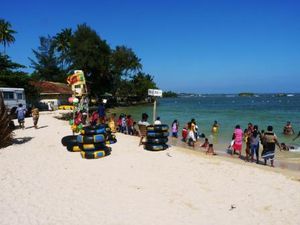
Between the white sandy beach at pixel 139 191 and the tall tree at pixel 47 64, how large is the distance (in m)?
62.9

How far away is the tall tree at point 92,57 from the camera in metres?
51.2

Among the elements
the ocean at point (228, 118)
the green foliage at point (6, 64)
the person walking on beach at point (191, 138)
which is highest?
the green foliage at point (6, 64)

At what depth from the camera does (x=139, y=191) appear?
8.38 meters

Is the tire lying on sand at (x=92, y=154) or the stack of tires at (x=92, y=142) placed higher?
the stack of tires at (x=92, y=142)

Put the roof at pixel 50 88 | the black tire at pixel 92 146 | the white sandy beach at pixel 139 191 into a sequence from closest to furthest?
the white sandy beach at pixel 139 191, the black tire at pixel 92 146, the roof at pixel 50 88

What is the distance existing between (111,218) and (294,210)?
13.3ft

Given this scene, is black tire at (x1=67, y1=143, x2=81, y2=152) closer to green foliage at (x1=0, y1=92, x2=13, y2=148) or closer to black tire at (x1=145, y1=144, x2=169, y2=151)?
black tire at (x1=145, y1=144, x2=169, y2=151)

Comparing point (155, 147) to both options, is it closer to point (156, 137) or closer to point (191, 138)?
point (156, 137)

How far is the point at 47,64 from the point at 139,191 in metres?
70.1

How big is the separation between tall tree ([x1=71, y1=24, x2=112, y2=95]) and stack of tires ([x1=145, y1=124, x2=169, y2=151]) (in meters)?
39.9

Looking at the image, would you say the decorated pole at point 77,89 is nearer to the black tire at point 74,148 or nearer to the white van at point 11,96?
the black tire at point 74,148

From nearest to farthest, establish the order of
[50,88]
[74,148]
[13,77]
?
[74,148] < [13,77] < [50,88]

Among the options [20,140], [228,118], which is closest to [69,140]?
[20,140]

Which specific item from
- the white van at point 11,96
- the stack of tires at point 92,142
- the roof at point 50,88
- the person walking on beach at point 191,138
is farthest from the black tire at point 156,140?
the roof at point 50,88
